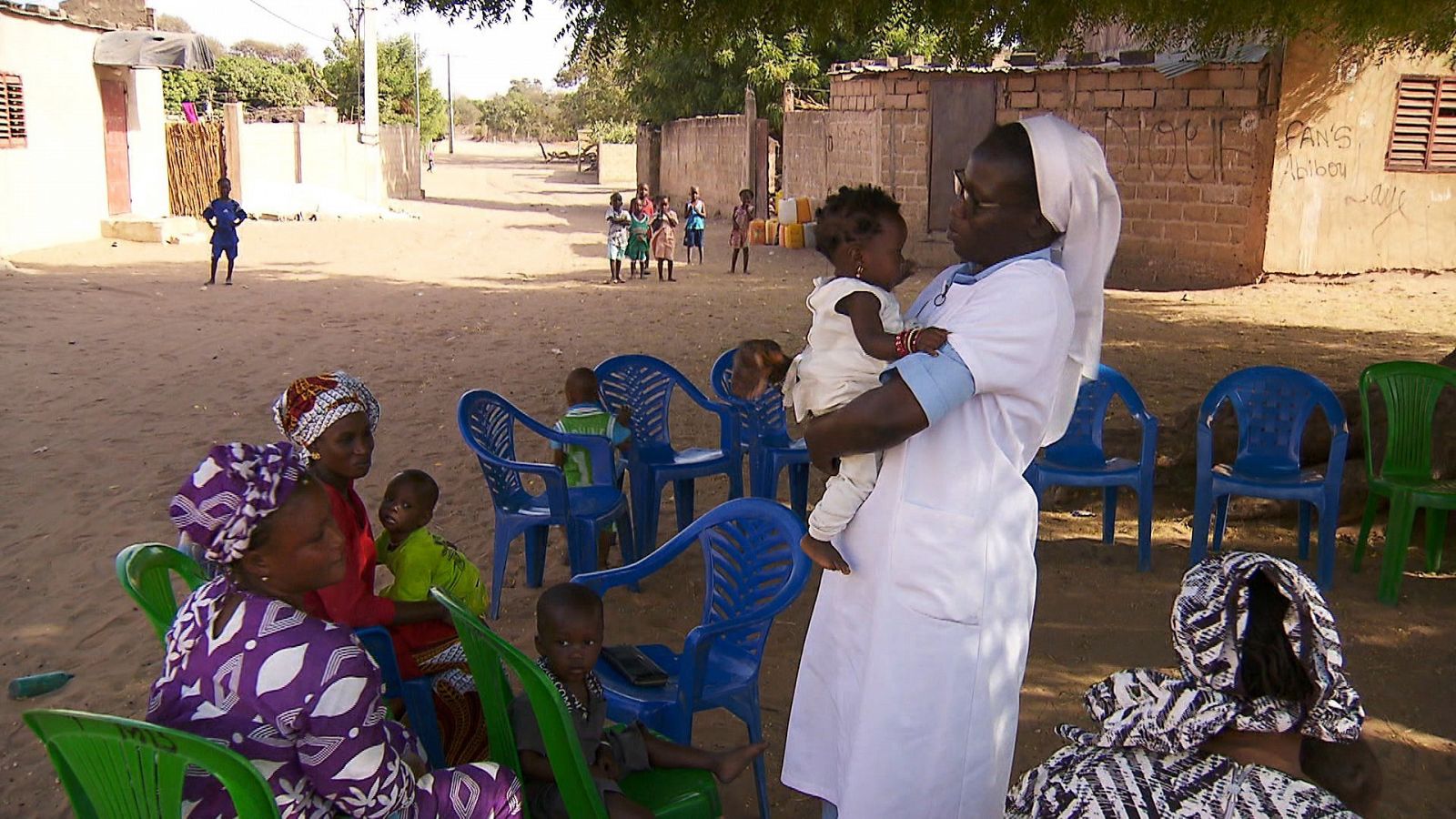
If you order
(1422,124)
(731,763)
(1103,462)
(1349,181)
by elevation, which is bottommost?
(731,763)

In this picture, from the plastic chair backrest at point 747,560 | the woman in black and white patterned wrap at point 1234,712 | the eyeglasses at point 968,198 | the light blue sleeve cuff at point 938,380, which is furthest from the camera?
the plastic chair backrest at point 747,560

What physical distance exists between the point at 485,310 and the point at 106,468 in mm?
6101

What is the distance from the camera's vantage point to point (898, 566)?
90.0 inches

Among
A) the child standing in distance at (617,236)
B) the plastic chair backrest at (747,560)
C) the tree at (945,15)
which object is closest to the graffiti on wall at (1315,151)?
the tree at (945,15)

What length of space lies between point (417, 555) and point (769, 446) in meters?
2.36

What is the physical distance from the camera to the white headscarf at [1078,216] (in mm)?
2074

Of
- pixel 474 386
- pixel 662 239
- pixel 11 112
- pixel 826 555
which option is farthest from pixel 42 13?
pixel 826 555

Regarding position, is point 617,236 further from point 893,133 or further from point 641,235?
point 893,133

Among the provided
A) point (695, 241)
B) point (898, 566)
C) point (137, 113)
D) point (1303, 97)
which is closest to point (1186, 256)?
point (1303, 97)

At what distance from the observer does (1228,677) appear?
1.75 m

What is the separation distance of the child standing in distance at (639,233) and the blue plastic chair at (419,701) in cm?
1305

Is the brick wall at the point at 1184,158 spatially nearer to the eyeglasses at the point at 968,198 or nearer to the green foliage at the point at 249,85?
the eyeglasses at the point at 968,198

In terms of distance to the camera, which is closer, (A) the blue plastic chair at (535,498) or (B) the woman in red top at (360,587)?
(B) the woman in red top at (360,587)

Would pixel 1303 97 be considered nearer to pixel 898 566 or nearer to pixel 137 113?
pixel 898 566
